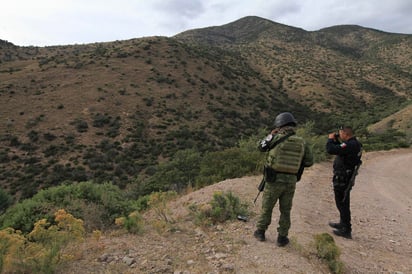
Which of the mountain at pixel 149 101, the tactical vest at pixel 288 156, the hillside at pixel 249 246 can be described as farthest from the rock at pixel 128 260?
the mountain at pixel 149 101

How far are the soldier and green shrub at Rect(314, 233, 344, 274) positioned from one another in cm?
51

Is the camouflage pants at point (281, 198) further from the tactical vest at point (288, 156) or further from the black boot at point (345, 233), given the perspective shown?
the black boot at point (345, 233)

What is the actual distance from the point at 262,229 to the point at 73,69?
43.3 meters

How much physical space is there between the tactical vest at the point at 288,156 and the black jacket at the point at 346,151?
1.18 metres

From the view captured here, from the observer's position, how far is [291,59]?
73.1m

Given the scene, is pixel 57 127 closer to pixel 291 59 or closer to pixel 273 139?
pixel 273 139

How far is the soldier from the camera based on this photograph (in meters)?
4.75

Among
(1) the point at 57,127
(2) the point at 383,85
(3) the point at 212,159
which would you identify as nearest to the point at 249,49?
(2) the point at 383,85

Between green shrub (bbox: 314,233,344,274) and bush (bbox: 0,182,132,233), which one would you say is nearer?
green shrub (bbox: 314,233,344,274)

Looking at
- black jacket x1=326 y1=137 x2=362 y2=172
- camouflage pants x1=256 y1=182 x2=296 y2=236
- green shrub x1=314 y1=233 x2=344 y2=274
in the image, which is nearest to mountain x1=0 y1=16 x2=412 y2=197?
black jacket x1=326 y1=137 x2=362 y2=172

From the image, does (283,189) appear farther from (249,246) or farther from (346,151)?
(346,151)

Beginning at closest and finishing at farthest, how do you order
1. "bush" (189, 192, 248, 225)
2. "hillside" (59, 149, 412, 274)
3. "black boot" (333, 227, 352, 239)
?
1. "hillside" (59, 149, 412, 274)
2. "black boot" (333, 227, 352, 239)
3. "bush" (189, 192, 248, 225)

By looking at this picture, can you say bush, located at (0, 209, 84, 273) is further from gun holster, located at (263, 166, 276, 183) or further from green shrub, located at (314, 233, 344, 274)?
green shrub, located at (314, 233, 344, 274)

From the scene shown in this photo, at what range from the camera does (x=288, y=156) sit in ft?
15.6
